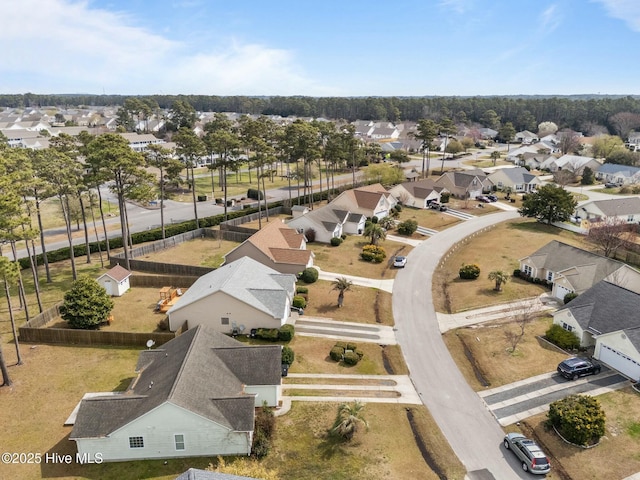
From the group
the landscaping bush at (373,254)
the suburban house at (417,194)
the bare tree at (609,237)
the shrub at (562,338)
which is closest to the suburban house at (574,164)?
the suburban house at (417,194)

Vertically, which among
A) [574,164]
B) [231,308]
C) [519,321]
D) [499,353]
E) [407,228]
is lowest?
[499,353]

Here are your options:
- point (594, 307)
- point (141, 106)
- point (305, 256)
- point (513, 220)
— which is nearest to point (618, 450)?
point (594, 307)

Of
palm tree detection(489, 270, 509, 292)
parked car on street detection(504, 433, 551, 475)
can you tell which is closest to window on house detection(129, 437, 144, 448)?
parked car on street detection(504, 433, 551, 475)

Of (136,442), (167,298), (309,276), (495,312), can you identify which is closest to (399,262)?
(309,276)

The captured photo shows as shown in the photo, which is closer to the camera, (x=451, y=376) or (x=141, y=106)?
(x=451, y=376)

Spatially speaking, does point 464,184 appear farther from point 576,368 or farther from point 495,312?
point 576,368

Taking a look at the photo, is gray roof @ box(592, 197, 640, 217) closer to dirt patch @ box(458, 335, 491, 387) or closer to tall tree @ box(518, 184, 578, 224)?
tall tree @ box(518, 184, 578, 224)

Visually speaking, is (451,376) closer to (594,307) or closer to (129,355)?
(594,307)
